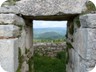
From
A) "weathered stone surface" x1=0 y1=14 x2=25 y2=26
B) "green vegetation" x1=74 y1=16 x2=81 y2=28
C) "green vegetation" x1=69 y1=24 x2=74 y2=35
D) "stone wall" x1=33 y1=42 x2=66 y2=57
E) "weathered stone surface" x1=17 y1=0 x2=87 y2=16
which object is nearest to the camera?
"weathered stone surface" x1=0 y1=14 x2=25 y2=26

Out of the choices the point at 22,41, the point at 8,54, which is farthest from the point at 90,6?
the point at 8,54

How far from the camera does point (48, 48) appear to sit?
9.09m

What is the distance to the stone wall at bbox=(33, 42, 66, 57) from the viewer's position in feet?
29.6

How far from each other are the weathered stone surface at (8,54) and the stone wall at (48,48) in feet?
18.5

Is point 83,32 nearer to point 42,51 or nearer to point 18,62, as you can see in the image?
point 18,62

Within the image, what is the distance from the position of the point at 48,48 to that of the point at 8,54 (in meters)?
5.82

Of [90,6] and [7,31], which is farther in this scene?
[90,6]

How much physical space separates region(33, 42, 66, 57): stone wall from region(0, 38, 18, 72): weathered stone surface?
5.63 meters

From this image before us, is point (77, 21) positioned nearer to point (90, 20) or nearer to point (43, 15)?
point (90, 20)

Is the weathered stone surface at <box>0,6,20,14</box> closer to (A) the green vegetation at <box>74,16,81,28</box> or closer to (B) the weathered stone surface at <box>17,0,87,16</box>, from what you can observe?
(B) the weathered stone surface at <box>17,0,87,16</box>

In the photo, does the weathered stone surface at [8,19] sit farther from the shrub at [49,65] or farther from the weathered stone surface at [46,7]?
the shrub at [49,65]

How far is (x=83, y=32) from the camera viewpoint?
342cm

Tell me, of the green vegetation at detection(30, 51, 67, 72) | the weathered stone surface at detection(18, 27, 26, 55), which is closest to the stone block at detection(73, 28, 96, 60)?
the weathered stone surface at detection(18, 27, 26, 55)

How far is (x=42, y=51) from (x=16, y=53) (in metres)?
5.61
